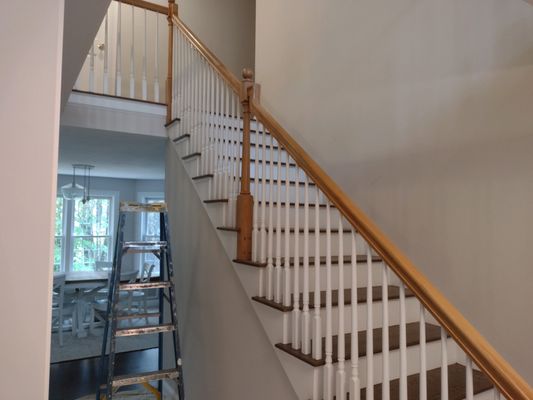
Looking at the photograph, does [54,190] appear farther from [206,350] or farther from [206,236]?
[206,350]

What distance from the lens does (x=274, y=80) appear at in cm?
→ 395

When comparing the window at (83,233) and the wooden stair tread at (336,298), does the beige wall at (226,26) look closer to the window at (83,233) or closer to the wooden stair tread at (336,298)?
the wooden stair tread at (336,298)

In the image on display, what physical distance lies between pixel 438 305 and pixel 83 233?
8284mm

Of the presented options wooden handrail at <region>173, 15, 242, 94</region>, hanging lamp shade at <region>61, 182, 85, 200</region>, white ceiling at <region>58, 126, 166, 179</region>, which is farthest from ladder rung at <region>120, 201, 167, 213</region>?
hanging lamp shade at <region>61, 182, 85, 200</region>

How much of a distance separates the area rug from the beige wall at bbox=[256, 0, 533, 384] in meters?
3.85

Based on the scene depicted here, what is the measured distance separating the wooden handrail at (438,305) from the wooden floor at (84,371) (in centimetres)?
349

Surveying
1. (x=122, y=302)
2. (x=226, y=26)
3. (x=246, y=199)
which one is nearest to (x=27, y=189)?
(x=246, y=199)

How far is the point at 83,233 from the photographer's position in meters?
8.26

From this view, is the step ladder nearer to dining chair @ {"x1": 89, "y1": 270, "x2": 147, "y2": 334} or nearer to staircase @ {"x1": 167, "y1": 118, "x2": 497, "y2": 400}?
staircase @ {"x1": 167, "y1": 118, "x2": 497, "y2": 400}

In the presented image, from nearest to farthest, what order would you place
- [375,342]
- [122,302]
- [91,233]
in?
[375,342], [122,302], [91,233]

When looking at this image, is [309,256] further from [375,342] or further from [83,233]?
[83,233]

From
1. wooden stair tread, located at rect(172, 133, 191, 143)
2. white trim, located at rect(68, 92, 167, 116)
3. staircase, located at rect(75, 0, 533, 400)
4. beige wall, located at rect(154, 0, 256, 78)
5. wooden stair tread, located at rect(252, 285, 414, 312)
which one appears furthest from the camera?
beige wall, located at rect(154, 0, 256, 78)

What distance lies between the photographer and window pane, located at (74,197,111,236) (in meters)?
8.23

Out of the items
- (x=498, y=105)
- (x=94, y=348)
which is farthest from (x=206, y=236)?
(x=94, y=348)
